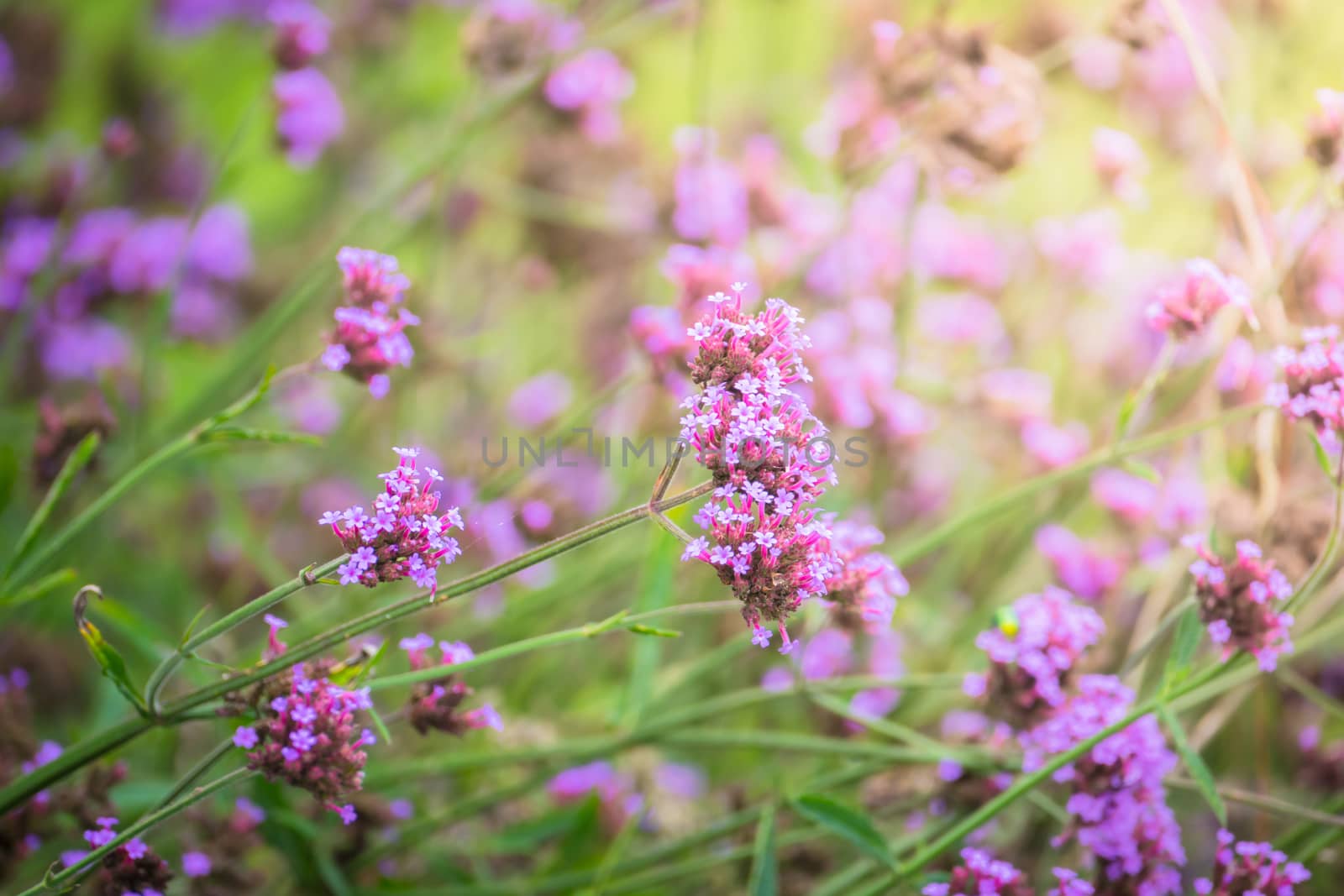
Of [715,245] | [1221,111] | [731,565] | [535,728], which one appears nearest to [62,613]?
[535,728]

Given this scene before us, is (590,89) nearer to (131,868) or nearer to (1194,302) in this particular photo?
(1194,302)

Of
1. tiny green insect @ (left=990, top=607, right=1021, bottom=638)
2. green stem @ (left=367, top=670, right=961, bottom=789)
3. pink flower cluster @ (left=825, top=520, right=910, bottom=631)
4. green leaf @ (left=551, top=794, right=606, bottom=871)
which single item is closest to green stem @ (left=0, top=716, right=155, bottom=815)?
green stem @ (left=367, top=670, right=961, bottom=789)

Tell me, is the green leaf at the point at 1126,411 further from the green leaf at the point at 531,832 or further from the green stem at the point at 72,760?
the green stem at the point at 72,760

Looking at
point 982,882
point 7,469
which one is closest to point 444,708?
point 982,882

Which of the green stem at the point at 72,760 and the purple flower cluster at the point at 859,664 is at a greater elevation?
the green stem at the point at 72,760

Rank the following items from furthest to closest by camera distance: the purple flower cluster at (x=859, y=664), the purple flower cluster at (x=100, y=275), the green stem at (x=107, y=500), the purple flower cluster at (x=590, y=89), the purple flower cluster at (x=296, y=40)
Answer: the purple flower cluster at (x=590, y=89)
the purple flower cluster at (x=100, y=275)
the purple flower cluster at (x=859, y=664)
the purple flower cluster at (x=296, y=40)
the green stem at (x=107, y=500)

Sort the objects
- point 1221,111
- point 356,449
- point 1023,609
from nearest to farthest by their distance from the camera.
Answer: point 1023,609, point 1221,111, point 356,449

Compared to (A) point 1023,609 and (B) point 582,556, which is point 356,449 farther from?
(A) point 1023,609

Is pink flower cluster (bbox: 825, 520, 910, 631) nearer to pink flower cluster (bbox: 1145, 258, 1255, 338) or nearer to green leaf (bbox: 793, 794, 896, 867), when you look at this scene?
green leaf (bbox: 793, 794, 896, 867)

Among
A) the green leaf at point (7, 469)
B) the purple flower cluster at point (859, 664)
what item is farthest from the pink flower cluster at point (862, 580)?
the green leaf at point (7, 469)
